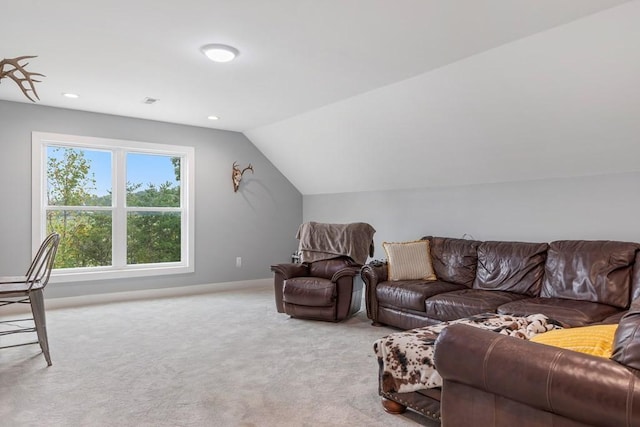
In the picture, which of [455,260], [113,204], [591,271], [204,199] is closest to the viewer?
[591,271]

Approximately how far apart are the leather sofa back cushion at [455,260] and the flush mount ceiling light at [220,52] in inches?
110

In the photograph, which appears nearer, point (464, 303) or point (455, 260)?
point (464, 303)

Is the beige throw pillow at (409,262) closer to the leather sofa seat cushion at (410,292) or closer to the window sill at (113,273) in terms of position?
the leather sofa seat cushion at (410,292)

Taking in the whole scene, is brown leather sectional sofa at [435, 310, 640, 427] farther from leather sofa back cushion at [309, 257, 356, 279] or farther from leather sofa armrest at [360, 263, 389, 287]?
leather sofa back cushion at [309, 257, 356, 279]

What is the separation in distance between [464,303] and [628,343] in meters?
2.17

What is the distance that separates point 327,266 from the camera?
484cm

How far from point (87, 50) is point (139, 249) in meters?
3.08

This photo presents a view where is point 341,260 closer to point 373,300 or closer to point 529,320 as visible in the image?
point 373,300

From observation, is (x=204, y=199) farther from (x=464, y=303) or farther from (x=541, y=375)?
(x=541, y=375)

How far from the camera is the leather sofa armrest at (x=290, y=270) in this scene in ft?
15.4

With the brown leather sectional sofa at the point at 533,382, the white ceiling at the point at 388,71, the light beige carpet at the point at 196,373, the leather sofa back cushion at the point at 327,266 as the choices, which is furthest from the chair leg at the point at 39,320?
the brown leather sectional sofa at the point at 533,382

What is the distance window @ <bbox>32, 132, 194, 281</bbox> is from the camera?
205 inches

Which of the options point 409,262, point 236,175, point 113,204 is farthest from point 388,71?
point 113,204

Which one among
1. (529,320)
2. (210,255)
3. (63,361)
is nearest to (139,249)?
(210,255)
